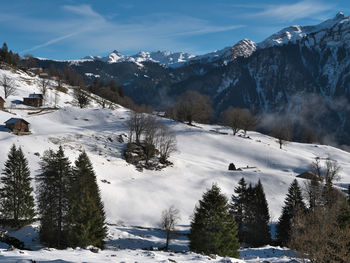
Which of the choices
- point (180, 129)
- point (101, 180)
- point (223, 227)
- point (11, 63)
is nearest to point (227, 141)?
point (180, 129)

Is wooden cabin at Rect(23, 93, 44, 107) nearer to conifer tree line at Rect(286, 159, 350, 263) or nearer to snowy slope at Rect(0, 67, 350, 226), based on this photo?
snowy slope at Rect(0, 67, 350, 226)

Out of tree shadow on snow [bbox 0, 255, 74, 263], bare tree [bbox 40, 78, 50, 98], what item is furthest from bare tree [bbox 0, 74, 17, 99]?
tree shadow on snow [bbox 0, 255, 74, 263]

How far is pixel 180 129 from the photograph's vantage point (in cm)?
8456

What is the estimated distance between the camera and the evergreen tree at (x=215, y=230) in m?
22.1

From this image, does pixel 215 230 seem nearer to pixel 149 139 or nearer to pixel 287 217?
pixel 287 217

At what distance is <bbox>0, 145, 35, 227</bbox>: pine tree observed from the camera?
2875cm

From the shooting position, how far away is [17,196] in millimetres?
29141

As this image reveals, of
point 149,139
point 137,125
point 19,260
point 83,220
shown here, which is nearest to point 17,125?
point 137,125

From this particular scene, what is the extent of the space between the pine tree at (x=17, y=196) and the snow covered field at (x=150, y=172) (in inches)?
78.1

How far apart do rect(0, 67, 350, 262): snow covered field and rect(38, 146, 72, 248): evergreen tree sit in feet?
17.7

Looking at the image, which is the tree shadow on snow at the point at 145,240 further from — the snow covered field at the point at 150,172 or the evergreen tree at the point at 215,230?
the evergreen tree at the point at 215,230

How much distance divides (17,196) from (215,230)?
21.8 metres

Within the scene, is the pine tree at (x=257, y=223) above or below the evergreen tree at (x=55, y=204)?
below

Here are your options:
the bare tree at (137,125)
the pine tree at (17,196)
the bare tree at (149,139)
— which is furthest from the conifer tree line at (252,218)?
the bare tree at (137,125)
